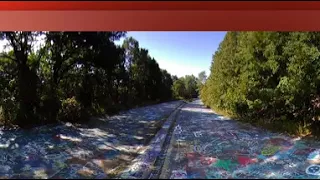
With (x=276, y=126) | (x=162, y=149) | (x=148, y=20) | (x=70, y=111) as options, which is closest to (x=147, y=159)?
(x=162, y=149)

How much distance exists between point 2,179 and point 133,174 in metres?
0.55

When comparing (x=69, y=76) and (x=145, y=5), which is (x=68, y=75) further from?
(x=145, y=5)

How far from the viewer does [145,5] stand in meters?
1.61

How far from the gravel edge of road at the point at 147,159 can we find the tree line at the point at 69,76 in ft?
1.12

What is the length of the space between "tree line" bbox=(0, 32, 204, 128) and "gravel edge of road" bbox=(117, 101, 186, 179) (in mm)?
340

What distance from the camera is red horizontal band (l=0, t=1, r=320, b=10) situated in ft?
5.29

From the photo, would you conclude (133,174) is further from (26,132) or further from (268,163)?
(26,132)

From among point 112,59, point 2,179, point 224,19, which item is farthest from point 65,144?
point 224,19

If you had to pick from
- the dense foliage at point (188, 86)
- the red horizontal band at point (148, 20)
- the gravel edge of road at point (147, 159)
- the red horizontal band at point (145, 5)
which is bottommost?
the gravel edge of road at point (147, 159)

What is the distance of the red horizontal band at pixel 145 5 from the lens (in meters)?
1.61

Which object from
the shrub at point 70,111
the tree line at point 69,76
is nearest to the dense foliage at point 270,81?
the tree line at point 69,76

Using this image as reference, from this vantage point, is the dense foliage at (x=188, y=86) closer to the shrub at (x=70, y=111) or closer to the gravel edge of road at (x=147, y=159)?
the gravel edge of road at (x=147, y=159)

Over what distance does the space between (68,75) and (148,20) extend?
1.73ft

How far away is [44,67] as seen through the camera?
5.49ft
